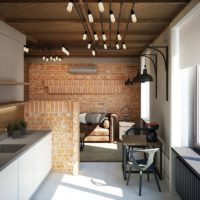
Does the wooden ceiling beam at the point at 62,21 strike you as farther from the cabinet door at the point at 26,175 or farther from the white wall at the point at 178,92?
the cabinet door at the point at 26,175

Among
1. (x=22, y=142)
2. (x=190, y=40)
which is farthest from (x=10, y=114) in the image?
(x=190, y=40)

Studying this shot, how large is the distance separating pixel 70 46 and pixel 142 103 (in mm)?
3367

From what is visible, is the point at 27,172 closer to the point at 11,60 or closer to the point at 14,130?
the point at 14,130

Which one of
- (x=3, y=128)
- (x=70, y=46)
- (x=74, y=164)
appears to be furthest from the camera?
(x=70, y=46)

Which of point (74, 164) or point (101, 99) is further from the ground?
point (101, 99)

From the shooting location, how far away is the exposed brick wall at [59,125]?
614 centimetres

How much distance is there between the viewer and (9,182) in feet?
11.6

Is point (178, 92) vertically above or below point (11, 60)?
below

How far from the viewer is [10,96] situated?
5.56m

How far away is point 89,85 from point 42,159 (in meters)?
5.41

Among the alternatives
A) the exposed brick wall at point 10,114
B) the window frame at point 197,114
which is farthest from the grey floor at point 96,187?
the exposed brick wall at point 10,114

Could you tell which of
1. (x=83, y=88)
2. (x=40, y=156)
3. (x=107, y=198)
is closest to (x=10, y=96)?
(x=40, y=156)

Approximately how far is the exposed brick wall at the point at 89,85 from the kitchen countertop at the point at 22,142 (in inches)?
181

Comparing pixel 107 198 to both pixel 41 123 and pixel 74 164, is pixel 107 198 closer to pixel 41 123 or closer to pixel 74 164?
pixel 74 164
